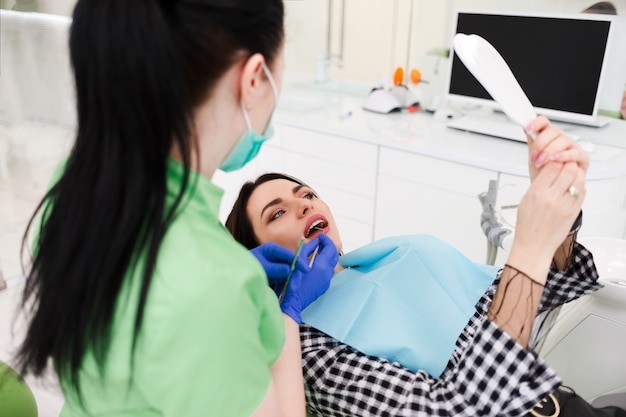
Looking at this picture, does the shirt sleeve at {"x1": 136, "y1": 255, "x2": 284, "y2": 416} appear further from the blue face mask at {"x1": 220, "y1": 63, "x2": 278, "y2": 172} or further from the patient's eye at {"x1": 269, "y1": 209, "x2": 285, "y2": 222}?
the patient's eye at {"x1": 269, "y1": 209, "x2": 285, "y2": 222}

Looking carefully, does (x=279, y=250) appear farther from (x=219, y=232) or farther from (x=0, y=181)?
(x=0, y=181)

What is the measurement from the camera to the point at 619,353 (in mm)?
1336

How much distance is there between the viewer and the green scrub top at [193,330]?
2.02 ft

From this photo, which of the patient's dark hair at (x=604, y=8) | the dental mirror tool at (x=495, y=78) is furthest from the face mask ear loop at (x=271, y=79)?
the patient's dark hair at (x=604, y=8)

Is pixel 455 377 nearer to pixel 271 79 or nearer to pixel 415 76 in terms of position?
pixel 271 79

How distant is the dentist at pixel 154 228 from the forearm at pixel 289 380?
0.12 metres

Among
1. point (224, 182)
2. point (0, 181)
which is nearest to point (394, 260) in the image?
point (224, 182)

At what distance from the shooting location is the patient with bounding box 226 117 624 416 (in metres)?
0.87

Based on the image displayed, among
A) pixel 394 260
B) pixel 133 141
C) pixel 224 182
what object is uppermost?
pixel 133 141

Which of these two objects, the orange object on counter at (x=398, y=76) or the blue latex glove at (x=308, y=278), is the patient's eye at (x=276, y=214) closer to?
the blue latex glove at (x=308, y=278)

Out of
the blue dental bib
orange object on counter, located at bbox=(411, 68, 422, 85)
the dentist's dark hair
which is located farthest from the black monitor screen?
the dentist's dark hair

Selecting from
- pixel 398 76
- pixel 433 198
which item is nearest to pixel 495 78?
pixel 433 198

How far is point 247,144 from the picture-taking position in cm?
79

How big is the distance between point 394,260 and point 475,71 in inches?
22.6
